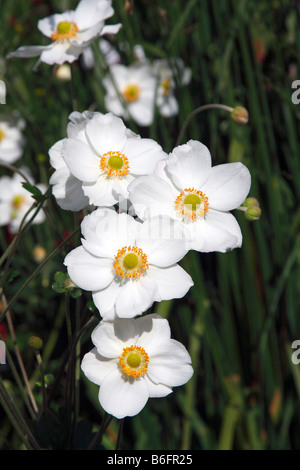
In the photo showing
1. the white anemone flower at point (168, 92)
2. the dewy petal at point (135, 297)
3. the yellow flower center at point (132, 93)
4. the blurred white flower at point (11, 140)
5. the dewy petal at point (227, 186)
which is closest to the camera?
the dewy petal at point (135, 297)

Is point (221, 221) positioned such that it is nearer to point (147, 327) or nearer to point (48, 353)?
point (147, 327)

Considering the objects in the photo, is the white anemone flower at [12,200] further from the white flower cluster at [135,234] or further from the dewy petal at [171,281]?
the dewy petal at [171,281]

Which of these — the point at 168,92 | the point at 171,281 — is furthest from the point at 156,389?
the point at 168,92

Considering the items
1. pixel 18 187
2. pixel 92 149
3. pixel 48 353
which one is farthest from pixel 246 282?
pixel 18 187

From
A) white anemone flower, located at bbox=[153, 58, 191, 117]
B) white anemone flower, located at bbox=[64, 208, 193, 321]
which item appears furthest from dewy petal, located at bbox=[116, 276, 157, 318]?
white anemone flower, located at bbox=[153, 58, 191, 117]

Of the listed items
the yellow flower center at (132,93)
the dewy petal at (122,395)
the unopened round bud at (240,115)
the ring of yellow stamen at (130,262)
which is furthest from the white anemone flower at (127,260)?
the yellow flower center at (132,93)
